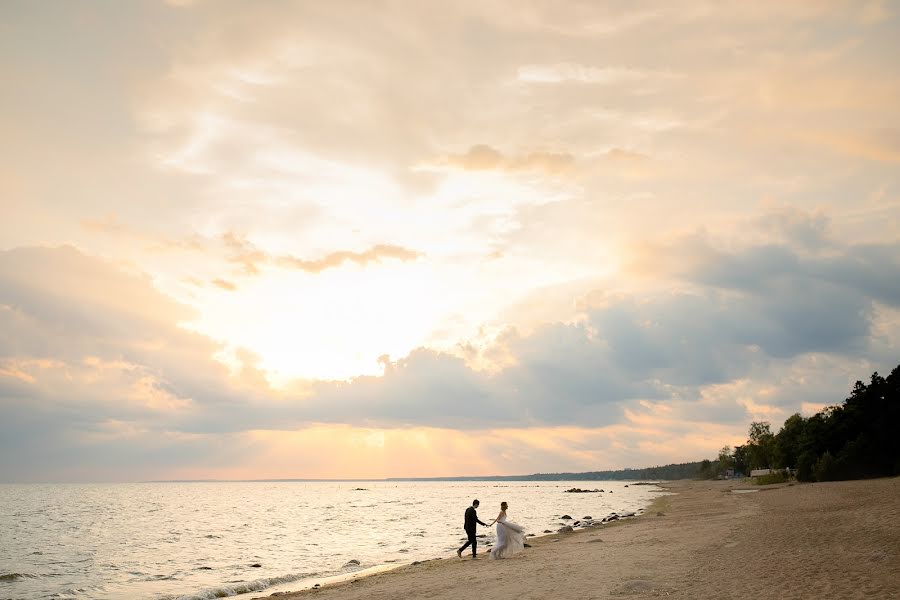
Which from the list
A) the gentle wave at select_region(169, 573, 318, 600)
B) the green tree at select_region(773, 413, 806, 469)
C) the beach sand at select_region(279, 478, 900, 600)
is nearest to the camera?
the beach sand at select_region(279, 478, 900, 600)

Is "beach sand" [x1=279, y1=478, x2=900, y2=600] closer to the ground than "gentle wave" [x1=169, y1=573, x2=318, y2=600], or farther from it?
farther from it

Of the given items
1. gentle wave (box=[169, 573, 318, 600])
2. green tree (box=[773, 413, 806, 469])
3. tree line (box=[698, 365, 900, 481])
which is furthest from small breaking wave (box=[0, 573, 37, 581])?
green tree (box=[773, 413, 806, 469])

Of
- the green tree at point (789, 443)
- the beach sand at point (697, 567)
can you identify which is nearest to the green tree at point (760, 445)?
the green tree at point (789, 443)

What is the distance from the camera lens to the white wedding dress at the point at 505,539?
29.9 metres

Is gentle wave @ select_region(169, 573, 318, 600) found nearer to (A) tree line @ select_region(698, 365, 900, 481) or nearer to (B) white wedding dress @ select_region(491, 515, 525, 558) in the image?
(B) white wedding dress @ select_region(491, 515, 525, 558)

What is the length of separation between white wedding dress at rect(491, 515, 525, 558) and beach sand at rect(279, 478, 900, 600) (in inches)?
28.8

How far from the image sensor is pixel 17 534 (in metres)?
68.0

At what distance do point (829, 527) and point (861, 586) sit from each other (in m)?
15.4

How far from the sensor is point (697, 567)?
2167cm

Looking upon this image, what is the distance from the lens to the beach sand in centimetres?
1755

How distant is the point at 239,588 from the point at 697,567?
22.1 meters

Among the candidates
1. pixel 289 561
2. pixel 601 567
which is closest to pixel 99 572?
pixel 289 561

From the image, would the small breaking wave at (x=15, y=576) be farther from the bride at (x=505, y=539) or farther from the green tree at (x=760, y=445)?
the green tree at (x=760, y=445)

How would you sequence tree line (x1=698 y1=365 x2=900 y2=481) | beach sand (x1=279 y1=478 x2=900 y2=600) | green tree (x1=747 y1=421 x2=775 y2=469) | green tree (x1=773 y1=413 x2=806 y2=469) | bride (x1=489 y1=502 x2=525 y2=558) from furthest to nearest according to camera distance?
green tree (x1=747 y1=421 x2=775 y2=469), green tree (x1=773 y1=413 x2=806 y2=469), tree line (x1=698 y1=365 x2=900 y2=481), bride (x1=489 y1=502 x2=525 y2=558), beach sand (x1=279 y1=478 x2=900 y2=600)
